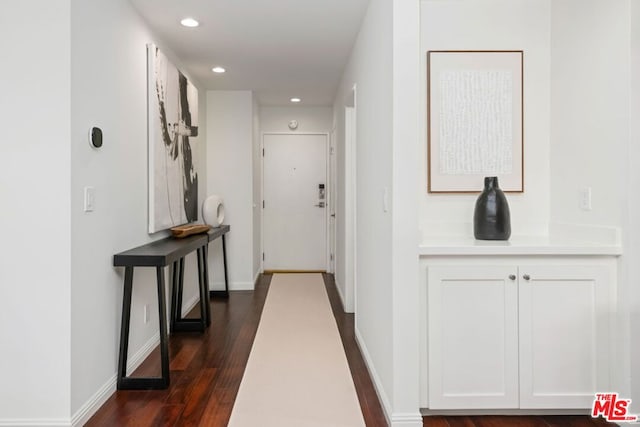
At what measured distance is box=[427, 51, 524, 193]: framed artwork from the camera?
2.56 meters

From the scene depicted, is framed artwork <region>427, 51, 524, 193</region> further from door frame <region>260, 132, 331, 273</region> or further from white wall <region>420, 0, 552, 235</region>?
door frame <region>260, 132, 331, 273</region>

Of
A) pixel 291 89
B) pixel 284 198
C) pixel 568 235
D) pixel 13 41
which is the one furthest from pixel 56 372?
pixel 284 198

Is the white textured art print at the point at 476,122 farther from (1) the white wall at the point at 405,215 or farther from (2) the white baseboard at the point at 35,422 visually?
(2) the white baseboard at the point at 35,422

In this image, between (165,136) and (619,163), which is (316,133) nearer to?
(165,136)

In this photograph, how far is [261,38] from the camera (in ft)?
11.5

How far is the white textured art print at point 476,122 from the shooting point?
8.40 feet

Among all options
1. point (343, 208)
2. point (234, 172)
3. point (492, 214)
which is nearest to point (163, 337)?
point (492, 214)

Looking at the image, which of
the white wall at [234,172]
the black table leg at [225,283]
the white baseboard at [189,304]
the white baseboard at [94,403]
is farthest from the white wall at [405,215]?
the white wall at [234,172]

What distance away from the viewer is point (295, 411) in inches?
90.6

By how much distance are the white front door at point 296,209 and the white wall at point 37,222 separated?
177 inches

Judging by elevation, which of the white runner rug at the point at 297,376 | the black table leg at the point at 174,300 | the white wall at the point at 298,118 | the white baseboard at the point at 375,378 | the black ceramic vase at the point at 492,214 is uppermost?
the white wall at the point at 298,118

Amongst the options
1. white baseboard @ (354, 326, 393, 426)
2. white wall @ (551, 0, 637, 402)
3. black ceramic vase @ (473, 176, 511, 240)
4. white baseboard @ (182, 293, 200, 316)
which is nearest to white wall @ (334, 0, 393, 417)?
white baseboard @ (354, 326, 393, 426)

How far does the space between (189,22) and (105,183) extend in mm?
1411

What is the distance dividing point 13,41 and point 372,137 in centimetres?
194
